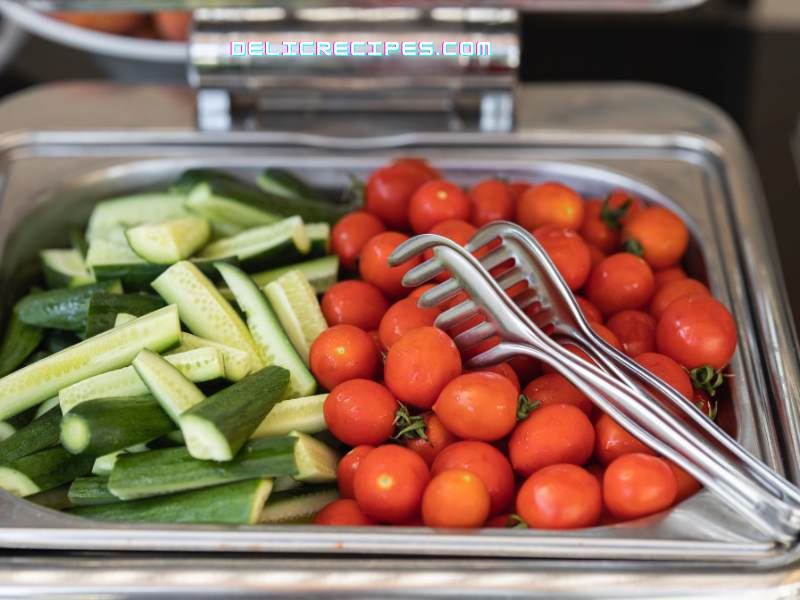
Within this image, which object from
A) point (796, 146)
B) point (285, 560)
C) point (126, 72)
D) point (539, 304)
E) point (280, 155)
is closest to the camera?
point (285, 560)

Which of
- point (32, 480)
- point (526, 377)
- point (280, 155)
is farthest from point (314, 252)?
point (32, 480)

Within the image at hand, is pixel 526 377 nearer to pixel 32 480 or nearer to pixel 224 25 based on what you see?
pixel 32 480

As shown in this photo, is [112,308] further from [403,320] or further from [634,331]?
[634,331]

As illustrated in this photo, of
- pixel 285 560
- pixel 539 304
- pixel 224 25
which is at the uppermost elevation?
pixel 224 25

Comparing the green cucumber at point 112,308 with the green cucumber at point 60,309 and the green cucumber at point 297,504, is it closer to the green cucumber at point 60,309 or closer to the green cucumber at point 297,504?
the green cucumber at point 60,309

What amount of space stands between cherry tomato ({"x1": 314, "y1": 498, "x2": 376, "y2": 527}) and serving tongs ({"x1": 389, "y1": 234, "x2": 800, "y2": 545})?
23 centimetres

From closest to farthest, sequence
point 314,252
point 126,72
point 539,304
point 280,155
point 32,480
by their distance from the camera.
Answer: point 32,480
point 539,304
point 314,252
point 280,155
point 126,72

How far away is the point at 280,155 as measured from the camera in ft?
5.33

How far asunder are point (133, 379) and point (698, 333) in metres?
0.68

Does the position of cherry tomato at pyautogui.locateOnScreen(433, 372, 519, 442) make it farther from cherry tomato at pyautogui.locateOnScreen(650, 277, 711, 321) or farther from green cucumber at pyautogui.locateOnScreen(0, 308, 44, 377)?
green cucumber at pyautogui.locateOnScreen(0, 308, 44, 377)

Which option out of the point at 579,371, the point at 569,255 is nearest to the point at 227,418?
the point at 579,371

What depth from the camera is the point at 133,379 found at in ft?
3.93

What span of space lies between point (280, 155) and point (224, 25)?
229 millimetres

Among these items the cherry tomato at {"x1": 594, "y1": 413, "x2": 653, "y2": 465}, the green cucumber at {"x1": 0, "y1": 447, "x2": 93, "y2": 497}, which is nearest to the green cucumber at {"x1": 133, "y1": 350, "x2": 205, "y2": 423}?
the green cucumber at {"x1": 0, "y1": 447, "x2": 93, "y2": 497}
